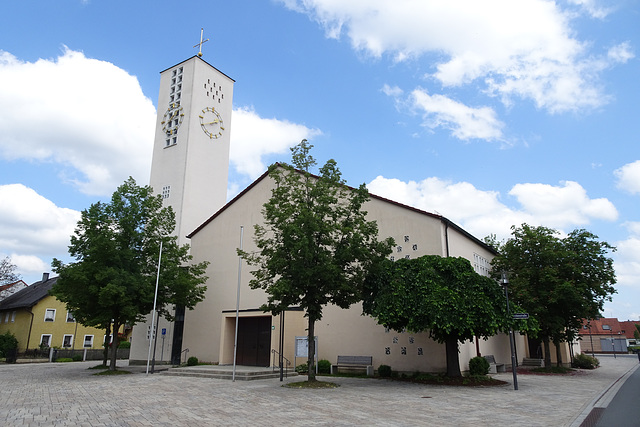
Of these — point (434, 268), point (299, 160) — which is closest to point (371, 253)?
point (434, 268)

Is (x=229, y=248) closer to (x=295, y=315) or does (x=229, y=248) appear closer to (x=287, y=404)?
(x=295, y=315)

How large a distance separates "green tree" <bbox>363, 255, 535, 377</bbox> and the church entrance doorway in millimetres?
10222

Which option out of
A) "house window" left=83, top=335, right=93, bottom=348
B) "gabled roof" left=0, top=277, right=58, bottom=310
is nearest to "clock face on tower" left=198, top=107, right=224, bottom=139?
"gabled roof" left=0, top=277, right=58, bottom=310

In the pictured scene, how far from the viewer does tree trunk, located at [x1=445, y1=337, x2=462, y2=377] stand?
19.1m

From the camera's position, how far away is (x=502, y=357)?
2723cm

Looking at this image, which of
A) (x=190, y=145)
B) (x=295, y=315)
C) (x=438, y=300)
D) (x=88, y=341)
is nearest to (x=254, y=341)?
(x=295, y=315)

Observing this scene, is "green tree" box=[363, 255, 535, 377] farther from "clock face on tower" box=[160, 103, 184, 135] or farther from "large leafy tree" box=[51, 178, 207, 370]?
"clock face on tower" box=[160, 103, 184, 135]

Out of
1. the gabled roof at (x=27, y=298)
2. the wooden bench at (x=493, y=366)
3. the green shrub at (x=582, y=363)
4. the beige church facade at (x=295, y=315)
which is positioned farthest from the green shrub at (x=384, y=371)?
the gabled roof at (x=27, y=298)

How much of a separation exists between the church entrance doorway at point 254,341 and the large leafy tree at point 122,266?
375 cm

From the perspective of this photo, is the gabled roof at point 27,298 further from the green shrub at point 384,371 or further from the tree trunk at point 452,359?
the tree trunk at point 452,359

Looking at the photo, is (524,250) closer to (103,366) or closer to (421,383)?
(421,383)

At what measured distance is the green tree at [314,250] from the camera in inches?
682

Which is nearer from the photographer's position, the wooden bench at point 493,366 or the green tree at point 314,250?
the green tree at point 314,250

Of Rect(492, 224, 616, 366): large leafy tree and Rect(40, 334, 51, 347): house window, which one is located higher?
Rect(492, 224, 616, 366): large leafy tree
